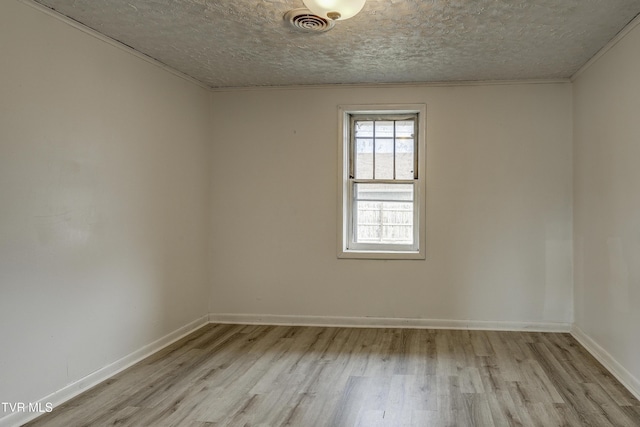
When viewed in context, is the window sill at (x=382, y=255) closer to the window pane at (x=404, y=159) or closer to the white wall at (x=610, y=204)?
the window pane at (x=404, y=159)

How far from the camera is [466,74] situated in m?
4.45

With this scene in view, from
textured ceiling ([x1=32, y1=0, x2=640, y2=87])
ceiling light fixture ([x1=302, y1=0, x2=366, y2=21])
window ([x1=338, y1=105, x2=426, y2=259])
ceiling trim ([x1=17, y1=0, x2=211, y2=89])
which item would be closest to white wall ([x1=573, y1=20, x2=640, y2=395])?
textured ceiling ([x1=32, y1=0, x2=640, y2=87])

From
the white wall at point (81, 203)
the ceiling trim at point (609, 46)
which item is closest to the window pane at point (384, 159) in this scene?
the ceiling trim at point (609, 46)

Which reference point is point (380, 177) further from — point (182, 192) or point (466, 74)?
point (182, 192)

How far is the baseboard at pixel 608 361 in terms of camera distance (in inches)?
124

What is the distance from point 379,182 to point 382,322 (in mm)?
1434

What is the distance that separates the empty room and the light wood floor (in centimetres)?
2

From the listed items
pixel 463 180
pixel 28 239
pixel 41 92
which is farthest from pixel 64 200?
pixel 463 180

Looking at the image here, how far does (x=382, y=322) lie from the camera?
4875mm

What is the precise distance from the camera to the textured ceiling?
9.64 feet

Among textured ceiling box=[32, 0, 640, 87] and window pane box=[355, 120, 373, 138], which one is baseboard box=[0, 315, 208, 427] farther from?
window pane box=[355, 120, 373, 138]

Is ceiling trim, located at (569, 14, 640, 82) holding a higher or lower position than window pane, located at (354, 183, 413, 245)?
higher

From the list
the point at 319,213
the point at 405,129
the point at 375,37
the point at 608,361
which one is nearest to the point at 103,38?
the point at 375,37

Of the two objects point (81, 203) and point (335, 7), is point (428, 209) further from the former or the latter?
point (81, 203)
